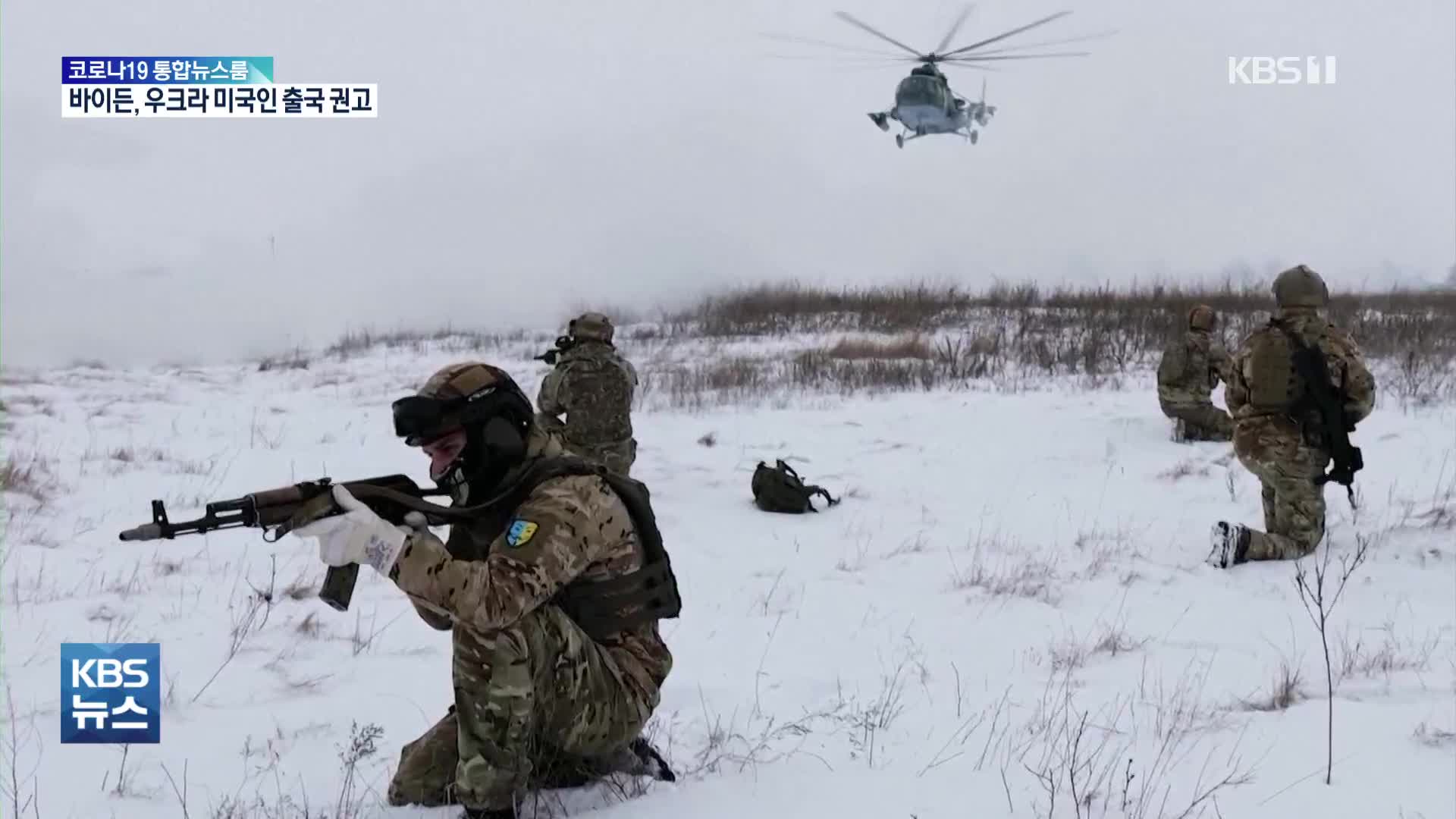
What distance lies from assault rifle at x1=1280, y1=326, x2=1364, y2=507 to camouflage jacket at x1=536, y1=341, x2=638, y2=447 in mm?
4196

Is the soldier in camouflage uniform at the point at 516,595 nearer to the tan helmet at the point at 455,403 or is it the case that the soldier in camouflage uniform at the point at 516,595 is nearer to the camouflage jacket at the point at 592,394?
the tan helmet at the point at 455,403

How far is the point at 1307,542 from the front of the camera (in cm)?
587

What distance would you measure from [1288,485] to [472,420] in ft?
16.9

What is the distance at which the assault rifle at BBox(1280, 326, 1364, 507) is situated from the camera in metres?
5.68

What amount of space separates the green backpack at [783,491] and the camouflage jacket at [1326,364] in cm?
290

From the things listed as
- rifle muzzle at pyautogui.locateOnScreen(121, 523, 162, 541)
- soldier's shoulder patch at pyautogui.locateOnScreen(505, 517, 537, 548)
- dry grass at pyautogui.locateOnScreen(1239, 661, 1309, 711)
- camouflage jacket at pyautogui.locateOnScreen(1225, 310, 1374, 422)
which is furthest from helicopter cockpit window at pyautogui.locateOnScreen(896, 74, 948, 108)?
rifle muzzle at pyautogui.locateOnScreen(121, 523, 162, 541)

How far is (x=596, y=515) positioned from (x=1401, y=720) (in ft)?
9.50

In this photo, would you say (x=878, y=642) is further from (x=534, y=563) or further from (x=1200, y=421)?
(x=1200, y=421)

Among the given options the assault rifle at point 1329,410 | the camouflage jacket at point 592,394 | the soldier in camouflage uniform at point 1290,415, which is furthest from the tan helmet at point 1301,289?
the camouflage jacket at point 592,394

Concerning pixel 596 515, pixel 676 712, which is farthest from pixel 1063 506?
pixel 596 515

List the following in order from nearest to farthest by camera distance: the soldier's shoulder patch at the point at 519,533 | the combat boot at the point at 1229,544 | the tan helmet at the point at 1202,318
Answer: the soldier's shoulder patch at the point at 519,533, the combat boot at the point at 1229,544, the tan helmet at the point at 1202,318

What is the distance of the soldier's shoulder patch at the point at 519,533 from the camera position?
2.48 metres

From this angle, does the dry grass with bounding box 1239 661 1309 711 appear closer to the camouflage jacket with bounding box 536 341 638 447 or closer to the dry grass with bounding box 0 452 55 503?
the camouflage jacket with bounding box 536 341 638 447

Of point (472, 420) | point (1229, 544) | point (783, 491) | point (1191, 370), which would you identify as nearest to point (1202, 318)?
point (1191, 370)
